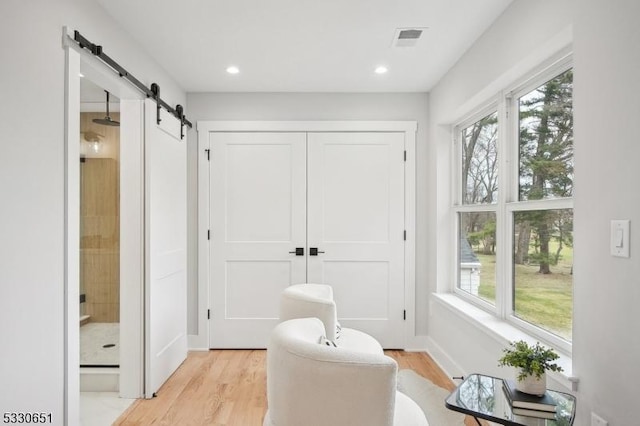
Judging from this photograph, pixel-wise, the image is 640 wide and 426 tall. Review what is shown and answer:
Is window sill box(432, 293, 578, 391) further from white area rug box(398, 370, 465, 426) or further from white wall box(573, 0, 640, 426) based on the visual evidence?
white area rug box(398, 370, 465, 426)

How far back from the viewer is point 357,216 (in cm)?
378

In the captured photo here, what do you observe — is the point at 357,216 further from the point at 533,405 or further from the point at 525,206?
the point at 533,405

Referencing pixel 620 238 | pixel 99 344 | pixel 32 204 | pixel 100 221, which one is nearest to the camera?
pixel 620 238

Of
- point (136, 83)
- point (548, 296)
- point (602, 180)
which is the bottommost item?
point (548, 296)

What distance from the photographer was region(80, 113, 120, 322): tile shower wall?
3.64 m

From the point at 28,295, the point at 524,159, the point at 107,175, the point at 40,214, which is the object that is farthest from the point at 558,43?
the point at 107,175

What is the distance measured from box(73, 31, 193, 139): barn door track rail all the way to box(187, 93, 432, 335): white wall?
30 cm

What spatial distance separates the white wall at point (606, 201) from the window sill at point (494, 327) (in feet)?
0.25

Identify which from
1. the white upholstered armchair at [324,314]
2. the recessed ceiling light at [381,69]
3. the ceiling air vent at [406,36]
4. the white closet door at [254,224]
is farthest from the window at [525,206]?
the white closet door at [254,224]

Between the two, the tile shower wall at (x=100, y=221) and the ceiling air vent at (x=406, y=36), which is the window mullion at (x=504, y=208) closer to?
the ceiling air vent at (x=406, y=36)

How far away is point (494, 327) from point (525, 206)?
2.54 ft

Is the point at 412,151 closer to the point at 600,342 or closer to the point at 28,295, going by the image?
the point at 600,342

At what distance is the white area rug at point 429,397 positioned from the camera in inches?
97.5

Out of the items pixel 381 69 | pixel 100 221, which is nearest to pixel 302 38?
pixel 381 69
